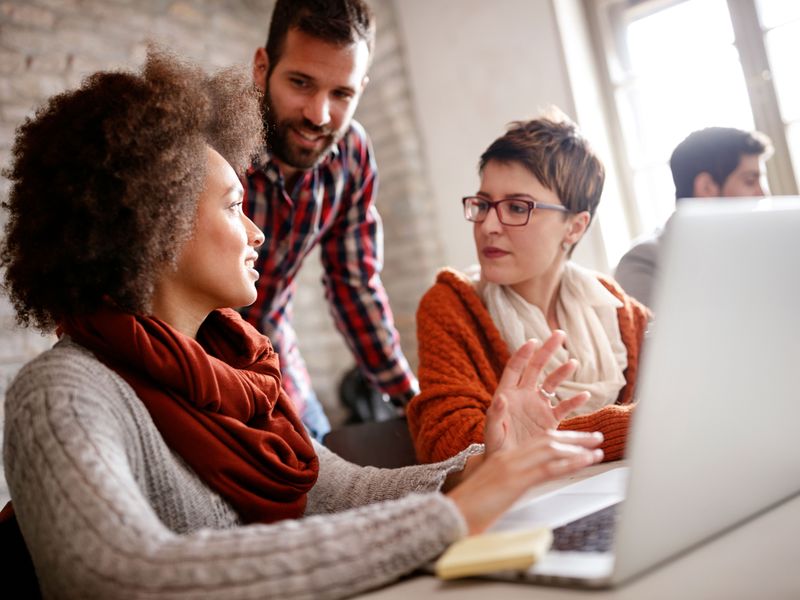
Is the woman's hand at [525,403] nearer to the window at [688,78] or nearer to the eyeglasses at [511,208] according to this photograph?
the eyeglasses at [511,208]

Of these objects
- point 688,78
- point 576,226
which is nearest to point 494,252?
point 576,226

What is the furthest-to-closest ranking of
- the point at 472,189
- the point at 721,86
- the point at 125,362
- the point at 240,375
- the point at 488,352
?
the point at 472,189 < the point at 721,86 < the point at 488,352 < the point at 240,375 < the point at 125,362

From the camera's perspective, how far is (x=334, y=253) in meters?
2.57

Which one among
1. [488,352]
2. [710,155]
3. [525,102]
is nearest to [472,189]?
[525,102]

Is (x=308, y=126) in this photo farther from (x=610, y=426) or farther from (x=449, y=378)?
(x=610, y=426)

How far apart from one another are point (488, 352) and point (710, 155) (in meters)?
1.42

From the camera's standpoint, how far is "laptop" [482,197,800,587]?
65cm

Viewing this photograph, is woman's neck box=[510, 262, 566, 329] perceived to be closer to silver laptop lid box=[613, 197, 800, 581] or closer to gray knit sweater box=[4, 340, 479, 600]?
silver laptop lid box=[613, 197, 800, 581]

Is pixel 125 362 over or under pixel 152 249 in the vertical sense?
under

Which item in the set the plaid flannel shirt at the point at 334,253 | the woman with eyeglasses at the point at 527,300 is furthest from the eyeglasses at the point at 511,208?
the plaid flannel shirt at the point at 334,253

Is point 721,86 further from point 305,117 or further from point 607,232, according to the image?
point 305,117

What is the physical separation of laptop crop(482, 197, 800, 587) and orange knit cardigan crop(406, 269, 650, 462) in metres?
0.55

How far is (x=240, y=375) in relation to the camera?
1.14 metres

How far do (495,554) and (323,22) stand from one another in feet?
5.68
